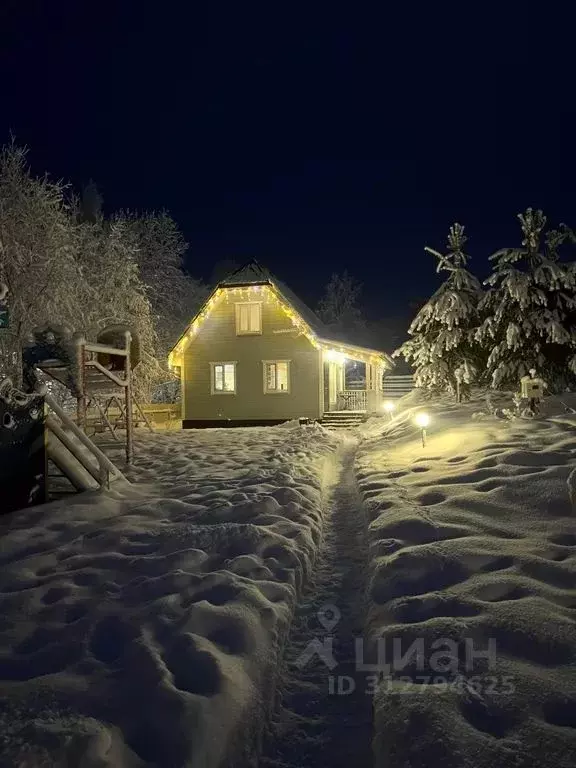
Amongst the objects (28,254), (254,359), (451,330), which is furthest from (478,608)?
(28,254)

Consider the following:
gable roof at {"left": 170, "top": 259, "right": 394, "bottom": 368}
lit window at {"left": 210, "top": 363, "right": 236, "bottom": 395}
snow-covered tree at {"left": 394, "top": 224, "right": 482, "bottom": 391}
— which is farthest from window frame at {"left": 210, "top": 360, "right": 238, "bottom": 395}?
snow-covered tree at {"left": 394, "top": 224, "right": 482, "bottom": 391}

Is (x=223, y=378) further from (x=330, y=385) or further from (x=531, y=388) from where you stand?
(x=531, y=388)

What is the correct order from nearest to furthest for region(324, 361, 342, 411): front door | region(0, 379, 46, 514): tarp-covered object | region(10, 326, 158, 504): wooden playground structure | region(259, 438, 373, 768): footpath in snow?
Answer: region(259, 438, 373, 768): footpath in snow, region(0, 379, 46, 514): tarp-covered object, region(10, 326, 158, 504): wooden playground structure, region(324, 361, 342, 411): front door

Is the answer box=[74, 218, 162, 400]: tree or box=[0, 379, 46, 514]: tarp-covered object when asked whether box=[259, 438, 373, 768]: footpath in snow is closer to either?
box=[0, 379, 46, 514]: tarp-covered object

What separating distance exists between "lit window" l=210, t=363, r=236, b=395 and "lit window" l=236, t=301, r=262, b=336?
1876 mm

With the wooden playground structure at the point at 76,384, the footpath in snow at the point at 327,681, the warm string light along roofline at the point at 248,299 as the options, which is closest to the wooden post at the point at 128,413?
the wooden playground structure at the point at 76,384

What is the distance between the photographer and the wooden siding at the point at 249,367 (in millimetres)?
22328

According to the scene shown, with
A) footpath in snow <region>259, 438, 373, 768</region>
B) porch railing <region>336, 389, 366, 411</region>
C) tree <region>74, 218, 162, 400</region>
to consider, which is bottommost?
footpath in snow <region>259, 438, 373, 768</region>

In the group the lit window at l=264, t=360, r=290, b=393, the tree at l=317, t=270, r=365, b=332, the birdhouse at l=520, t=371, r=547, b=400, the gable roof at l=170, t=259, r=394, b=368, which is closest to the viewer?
the birdhouse at l=520, t=371, r=547, b=400

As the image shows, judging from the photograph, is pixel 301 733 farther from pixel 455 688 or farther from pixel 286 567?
pixel 286 567

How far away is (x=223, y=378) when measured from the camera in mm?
23469

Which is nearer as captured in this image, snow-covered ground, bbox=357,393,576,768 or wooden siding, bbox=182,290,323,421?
snow-covered ground, bbox=357,393,576,768

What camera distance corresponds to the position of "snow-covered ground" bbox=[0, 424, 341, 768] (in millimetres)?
2621

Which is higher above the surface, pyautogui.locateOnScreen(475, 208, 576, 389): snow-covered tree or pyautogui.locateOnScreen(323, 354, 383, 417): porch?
pyautogui.locateOnScreen(475, 208, 576, 389): snow-covered tree
